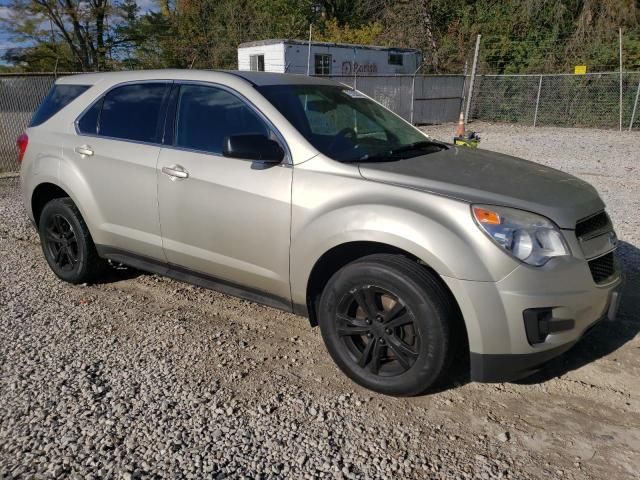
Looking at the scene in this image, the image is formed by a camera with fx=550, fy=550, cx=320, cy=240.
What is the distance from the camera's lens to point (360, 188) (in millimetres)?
3082

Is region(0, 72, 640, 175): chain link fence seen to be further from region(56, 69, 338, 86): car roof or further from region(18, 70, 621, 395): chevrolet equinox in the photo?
region(18, 70, 621, 395): chevrolet equinox

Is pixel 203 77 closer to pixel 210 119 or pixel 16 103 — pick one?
pixel 210 119

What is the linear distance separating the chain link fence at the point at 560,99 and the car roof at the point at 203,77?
17502 millimetres

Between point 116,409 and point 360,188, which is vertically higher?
point 360,188

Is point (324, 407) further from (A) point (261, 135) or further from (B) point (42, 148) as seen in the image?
(B) point (42, 148)

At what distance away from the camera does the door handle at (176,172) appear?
3725 mm

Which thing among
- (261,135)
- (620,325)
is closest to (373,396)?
(261,135)

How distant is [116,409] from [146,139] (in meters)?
1.98

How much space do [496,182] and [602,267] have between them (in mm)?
738

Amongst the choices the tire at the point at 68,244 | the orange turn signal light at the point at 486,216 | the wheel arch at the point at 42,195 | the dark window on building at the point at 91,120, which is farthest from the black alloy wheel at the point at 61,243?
the orange turn signal light at the point at 486,216

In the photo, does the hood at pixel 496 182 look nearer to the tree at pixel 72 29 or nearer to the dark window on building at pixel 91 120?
the dark window on building at pixel 91 120

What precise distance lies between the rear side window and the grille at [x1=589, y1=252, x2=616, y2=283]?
401cm

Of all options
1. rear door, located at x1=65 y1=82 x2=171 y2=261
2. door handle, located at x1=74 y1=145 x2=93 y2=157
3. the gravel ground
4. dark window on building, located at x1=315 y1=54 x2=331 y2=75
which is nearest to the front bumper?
the gravel ground

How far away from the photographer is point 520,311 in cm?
268
